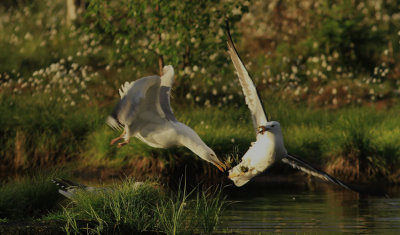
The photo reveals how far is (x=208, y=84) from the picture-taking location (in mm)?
19234

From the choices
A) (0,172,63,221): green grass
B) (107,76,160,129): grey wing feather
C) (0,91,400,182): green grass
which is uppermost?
(0,91,400,182): green grass

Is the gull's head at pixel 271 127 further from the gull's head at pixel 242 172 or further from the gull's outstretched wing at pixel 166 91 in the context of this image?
the gull's outstretched wing at pixel 166 91

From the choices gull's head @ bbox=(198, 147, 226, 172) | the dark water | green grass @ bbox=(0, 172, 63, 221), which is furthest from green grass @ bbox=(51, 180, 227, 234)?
green grass @ bbox=(0, 172, 63, 221)

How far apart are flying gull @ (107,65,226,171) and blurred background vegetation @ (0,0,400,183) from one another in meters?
4.63

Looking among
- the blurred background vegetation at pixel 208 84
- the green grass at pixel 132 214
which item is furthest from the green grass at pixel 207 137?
the green grass at pixel 132 214

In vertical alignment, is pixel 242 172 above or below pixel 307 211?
above

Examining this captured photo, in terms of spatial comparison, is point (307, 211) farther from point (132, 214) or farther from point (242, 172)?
point (132, 214)

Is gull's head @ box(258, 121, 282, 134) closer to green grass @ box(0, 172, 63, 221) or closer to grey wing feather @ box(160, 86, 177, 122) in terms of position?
grey wing feather @ box(160, 86, 177, 122)

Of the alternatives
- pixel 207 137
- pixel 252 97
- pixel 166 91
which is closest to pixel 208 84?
pixel 207 137

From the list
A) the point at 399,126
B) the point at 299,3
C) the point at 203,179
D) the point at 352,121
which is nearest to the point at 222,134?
the point at 203,179

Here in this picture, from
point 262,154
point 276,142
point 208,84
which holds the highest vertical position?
point 208,84

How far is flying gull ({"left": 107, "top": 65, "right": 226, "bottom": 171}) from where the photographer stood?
9.04 metres

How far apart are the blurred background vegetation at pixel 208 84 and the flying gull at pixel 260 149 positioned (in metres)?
4.64

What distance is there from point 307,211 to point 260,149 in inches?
98.8
